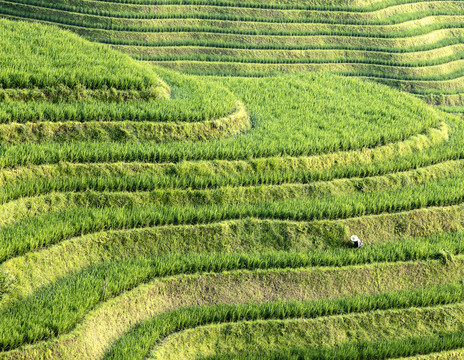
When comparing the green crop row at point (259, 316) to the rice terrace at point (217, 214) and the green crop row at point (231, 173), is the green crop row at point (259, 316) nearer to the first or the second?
the rice terrace at point (217, 214)

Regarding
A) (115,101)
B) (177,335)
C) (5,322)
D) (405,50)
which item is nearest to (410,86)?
(405,50)

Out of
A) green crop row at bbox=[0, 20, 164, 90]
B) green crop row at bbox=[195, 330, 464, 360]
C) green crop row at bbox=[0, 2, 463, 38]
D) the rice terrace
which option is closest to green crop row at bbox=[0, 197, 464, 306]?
the rice terrace

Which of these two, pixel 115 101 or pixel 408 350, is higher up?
pixel 115 101

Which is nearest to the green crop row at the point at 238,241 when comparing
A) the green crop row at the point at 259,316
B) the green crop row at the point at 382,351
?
the green crop row at the point at 259,316

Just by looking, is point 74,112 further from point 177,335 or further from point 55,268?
point 177,335

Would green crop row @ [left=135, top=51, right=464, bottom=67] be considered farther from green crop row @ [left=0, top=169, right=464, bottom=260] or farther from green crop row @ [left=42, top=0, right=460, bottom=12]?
green crop row @ [left=0, top=169, right=464, bottom=260]

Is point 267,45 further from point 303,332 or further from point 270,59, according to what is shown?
point 303,332
